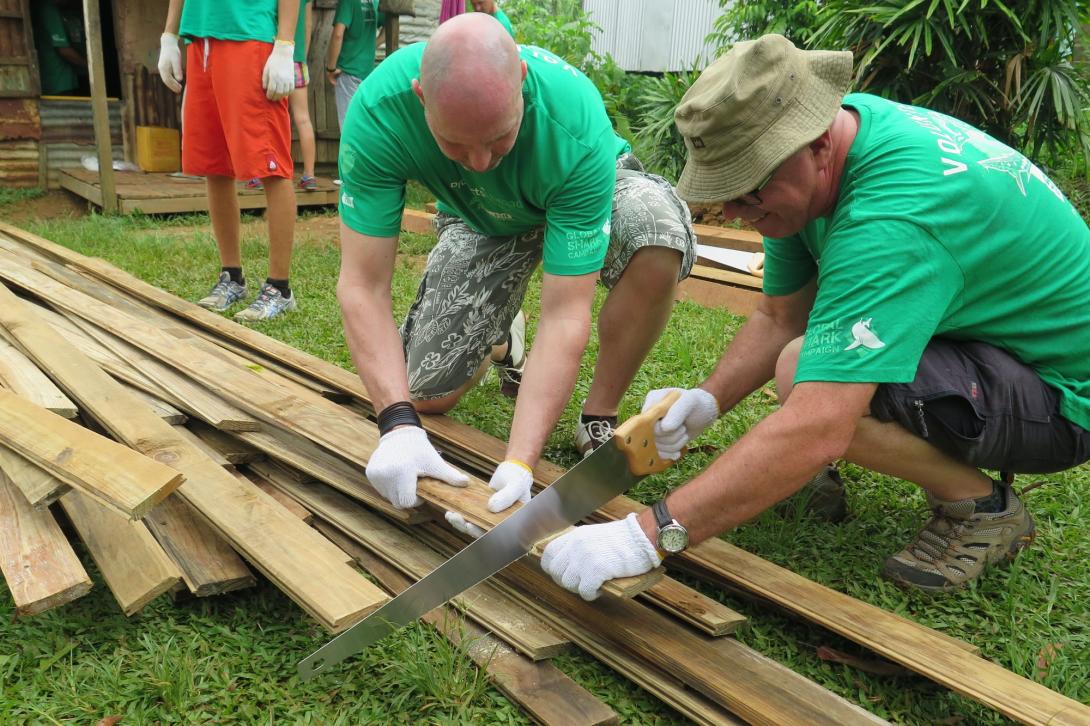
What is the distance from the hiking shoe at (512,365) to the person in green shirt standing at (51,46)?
9.29m

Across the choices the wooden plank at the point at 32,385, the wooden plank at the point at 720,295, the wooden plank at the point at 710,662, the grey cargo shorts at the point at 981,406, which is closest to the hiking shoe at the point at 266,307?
the wooden plank at the point at 32,385

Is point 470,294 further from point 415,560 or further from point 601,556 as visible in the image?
point 601,556

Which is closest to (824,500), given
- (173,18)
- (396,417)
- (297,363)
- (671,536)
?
(671,536)

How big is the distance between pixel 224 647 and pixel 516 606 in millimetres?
734

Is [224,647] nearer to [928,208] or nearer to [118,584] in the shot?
[118,584]

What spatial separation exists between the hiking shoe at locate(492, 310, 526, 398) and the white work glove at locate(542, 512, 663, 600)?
6.25 ft

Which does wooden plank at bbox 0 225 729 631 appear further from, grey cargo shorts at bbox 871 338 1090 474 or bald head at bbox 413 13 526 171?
bald head at bbox 413 13 526 171

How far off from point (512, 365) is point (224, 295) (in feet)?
6.64

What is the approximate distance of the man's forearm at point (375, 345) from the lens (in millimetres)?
2621

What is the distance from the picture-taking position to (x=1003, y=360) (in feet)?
7.28

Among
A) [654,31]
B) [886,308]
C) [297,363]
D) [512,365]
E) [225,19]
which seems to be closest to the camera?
[886,308]

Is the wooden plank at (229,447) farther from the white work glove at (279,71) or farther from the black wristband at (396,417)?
the white work glove at (279,71)

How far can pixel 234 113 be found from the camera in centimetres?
461

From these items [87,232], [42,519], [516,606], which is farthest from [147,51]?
[516,606]
